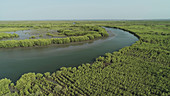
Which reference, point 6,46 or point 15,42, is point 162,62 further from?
point 6,46

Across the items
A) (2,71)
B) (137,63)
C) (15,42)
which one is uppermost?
(15,42)

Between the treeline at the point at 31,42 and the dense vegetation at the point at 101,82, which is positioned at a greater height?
the treeline at the point at 31,42

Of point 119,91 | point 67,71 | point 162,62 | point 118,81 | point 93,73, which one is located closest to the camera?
point 119,91

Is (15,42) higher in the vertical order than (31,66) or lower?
higher

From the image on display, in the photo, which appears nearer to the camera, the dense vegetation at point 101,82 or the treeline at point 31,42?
the dense vegetation at point 101,82

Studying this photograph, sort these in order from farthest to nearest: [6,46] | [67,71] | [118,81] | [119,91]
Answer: [6,46] < [67,71] < [118,81] < [119,91]

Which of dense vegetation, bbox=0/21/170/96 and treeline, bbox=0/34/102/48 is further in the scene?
treeline, bbox=0/34/102/48

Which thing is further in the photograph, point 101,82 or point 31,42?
point 31,42

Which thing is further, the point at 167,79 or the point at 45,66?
the point at 45,66

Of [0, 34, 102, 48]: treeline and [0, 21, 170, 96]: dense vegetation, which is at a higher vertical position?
[0, 34, 102, 48]: treeline

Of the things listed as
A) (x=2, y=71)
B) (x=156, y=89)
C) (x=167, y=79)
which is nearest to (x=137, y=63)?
(x=167, y=79)

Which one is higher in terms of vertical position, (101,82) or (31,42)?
(31,42)
